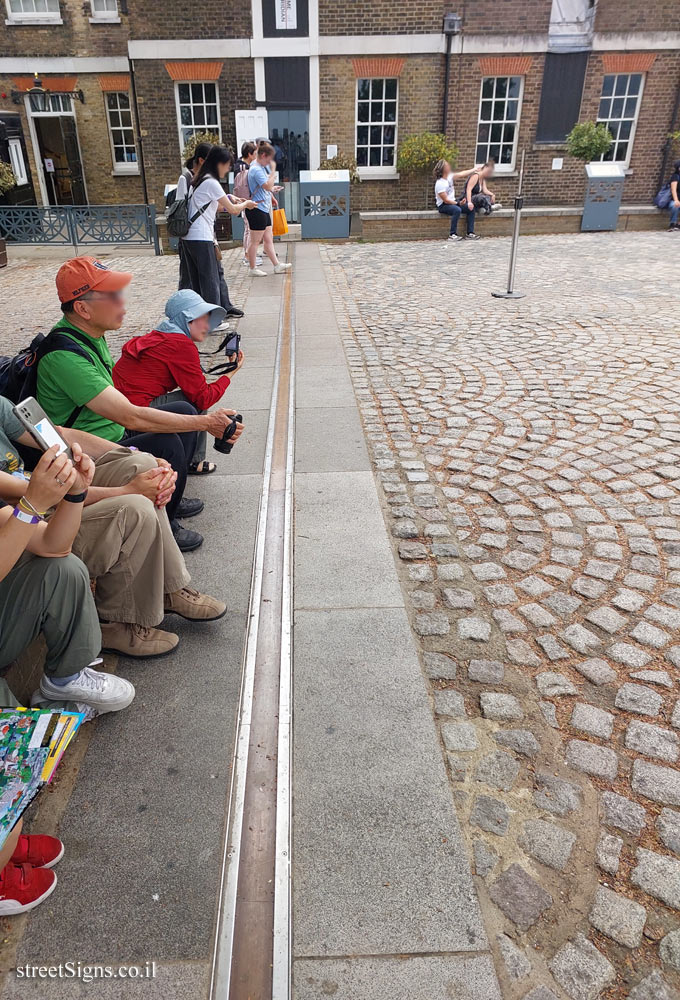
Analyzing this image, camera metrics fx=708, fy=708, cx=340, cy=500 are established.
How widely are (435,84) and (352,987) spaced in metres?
19.5

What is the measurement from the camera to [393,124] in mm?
17781

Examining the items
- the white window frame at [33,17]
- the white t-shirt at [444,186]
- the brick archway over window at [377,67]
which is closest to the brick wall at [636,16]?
the brick archway over window at [377,67]

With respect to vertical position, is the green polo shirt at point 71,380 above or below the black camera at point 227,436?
above

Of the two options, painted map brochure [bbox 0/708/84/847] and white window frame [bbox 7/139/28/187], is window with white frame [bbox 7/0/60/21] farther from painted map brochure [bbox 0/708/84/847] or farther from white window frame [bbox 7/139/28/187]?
painted map brochure [bbox 0/708/84/847]

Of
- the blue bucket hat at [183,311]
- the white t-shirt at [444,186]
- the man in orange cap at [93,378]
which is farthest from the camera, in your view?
the white t-shirt at [444,186]

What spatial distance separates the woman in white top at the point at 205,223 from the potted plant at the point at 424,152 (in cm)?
1118

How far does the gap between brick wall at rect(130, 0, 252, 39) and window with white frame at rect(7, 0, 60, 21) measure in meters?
3.81

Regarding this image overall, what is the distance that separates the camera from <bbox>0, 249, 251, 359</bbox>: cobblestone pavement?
832 centimetres

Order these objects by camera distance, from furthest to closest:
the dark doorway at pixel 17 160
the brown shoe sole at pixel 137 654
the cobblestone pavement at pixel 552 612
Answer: the dark doorway at pixel 17 160 < the brown shoe sole at pixel 137 654 < the cobblestone pavement at pixel 552 612

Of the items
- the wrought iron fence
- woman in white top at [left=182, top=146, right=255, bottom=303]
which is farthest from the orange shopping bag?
woman in white top at [left=182, top=146, right=255, bottom=303]

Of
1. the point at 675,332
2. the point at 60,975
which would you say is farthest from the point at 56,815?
the point at 675,332

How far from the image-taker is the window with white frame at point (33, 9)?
18627 mm

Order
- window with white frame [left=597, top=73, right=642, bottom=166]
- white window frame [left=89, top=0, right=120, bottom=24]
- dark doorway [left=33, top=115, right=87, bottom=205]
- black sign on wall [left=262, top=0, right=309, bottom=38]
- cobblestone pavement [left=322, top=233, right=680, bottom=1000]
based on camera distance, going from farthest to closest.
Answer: dark doorway [left=33, top=115, right=87, bottom=205] → white window frame [left=89, top=0, right=120, bottom=24] → window with white frame [left=597, top=73, right=642, bottom=166] → black sign on wall [left=262, top=0, right=309, bottom=38] → cobblestone pavement [left=322, top=233, right=680, bottom=1000]

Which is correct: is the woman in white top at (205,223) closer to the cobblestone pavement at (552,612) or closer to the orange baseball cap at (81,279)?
the cobblestone pavement at (552,612)
